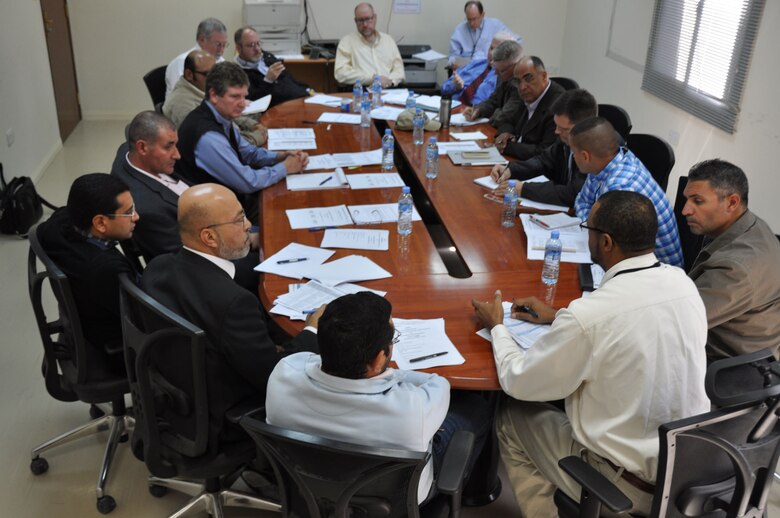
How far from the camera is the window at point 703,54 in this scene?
15.7 ft

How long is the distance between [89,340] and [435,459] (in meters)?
1.27

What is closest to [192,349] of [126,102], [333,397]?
[333,397]

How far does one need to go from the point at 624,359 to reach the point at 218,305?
1.14 m

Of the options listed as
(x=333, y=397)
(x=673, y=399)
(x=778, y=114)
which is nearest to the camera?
(x=333, y=397)

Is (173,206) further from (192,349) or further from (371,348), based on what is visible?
(371,348)

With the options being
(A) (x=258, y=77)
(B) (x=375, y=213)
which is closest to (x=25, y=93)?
(A) (x=258, y=77)

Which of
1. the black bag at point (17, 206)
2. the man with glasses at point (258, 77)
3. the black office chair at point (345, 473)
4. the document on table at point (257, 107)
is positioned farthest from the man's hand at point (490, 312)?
the man with glasses at point (258, 77)

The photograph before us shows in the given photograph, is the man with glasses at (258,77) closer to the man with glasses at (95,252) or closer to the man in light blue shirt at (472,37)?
the man in light blue shirt at (472,37)

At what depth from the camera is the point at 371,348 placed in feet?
5.46

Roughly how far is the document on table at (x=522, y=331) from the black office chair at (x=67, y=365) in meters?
1.27

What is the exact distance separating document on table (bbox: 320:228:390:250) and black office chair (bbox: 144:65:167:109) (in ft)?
9.16

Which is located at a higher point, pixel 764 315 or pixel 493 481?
pixel 764 315

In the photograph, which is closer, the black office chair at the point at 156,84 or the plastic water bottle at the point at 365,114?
the plastic water bottle at the point at 365,114

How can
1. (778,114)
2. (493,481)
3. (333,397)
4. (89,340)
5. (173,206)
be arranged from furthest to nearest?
(778,114)
(173,206)
(493,481)
(89,340)
(333,397)
